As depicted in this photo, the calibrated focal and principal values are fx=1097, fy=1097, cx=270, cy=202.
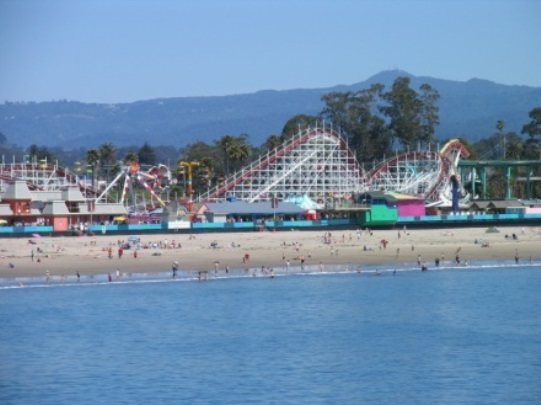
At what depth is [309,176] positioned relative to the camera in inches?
3255

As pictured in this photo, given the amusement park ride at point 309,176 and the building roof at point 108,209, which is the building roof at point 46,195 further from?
the amusement park ride at point 309,176

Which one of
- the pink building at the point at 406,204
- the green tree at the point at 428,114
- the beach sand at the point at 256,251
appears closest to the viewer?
the beach sand at the point at 256,251

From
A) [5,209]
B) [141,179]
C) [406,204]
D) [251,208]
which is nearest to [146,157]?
[141,179]

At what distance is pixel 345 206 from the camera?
71938 mm

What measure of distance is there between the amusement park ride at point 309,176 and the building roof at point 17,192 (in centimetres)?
858

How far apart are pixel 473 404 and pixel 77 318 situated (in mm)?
16823

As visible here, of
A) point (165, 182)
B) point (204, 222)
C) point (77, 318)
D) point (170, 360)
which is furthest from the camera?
point (165, 182)

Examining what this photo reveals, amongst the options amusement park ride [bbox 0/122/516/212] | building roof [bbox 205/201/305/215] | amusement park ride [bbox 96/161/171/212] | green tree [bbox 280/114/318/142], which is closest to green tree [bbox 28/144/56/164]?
green tree [bbox 280/114/318/142]

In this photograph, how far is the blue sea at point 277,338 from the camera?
26812 mm

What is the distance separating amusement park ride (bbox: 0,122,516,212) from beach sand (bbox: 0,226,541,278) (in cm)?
1458

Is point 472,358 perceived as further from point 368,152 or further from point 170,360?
point 368,152

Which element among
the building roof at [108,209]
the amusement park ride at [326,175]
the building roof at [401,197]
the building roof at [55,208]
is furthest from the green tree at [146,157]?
the building roof at [55,208]

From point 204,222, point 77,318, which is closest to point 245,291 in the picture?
point 77,318

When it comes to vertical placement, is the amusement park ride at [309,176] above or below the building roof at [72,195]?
above
